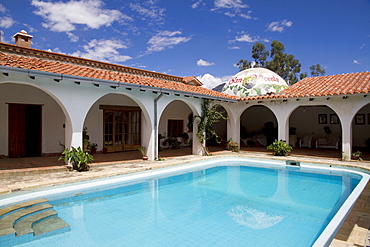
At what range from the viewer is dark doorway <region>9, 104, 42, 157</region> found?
11.5m

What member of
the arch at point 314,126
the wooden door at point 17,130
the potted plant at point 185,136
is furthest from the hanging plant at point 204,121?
the wooden door at point 17,130

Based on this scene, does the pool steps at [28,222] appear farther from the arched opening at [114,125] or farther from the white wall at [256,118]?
the white wall at [256,118]

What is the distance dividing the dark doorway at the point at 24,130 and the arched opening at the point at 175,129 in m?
7.05

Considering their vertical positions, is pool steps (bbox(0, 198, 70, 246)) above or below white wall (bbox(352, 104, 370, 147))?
below

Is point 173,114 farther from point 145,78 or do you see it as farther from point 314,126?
point 314,126

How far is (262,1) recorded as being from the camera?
55.6ft

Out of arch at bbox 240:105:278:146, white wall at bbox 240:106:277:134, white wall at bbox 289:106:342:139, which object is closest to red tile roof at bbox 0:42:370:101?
white wall at bbox 289:106:342:139

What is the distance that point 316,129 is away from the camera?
64.8 feet

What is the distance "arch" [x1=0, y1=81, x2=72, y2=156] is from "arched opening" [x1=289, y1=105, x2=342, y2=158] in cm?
1496

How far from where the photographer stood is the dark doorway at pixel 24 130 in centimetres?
1148

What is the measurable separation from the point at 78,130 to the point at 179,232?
19.7ft

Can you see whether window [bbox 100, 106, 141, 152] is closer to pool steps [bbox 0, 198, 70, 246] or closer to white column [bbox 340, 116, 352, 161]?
pool steps [bbox 0, 198, 70, 246]

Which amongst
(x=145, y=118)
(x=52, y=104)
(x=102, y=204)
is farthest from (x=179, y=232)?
(x=52, y=104)

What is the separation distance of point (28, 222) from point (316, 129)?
776 inches
